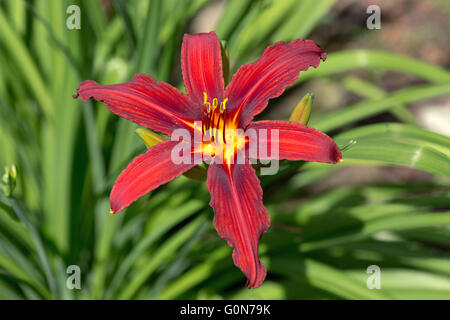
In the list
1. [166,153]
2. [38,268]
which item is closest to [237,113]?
[166,153]

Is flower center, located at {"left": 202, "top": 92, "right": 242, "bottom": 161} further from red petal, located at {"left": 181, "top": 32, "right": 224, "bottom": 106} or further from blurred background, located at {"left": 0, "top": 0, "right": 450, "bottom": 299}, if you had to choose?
blurred background, located at {"left": 0, "top": 0, "right": 450, "bottom": 299}

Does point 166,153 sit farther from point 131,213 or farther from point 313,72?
point 313,72

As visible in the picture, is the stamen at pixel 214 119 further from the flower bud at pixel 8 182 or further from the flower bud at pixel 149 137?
the flower bud at pixel 8 182

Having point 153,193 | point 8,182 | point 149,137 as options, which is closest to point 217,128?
A: point 149,137

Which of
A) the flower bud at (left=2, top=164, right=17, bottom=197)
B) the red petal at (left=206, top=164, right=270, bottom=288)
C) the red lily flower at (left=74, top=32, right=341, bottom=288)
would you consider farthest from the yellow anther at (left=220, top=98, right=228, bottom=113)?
the flower bud at (left=2, top=164, right=17, bottom=197)

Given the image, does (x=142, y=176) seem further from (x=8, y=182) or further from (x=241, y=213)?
(x=8, y=182)
